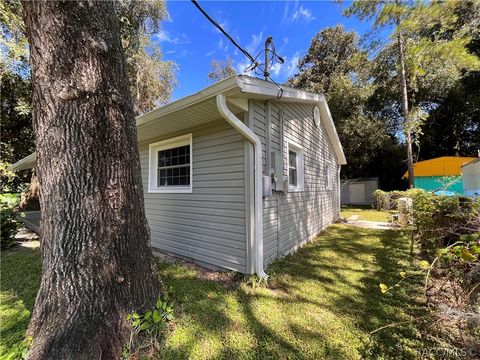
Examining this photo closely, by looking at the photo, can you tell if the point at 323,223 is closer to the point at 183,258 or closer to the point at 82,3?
the point at 183,258

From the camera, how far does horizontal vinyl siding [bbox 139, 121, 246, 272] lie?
4.07 meters

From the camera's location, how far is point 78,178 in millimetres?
2084

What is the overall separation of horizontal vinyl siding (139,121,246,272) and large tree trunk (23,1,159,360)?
2132 mm

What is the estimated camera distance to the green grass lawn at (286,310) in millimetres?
2387

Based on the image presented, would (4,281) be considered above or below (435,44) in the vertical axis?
below

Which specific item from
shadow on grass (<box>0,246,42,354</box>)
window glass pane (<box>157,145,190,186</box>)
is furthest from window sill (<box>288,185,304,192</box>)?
shadow on grass (<box>0,246,42,354</box>)

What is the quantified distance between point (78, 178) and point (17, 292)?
10.2 ft

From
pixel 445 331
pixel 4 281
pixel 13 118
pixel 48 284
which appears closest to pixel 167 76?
pixel 13 118

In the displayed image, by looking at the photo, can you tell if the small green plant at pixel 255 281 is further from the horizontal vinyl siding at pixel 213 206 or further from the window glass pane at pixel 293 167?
the window glass pane at pixel 293 167

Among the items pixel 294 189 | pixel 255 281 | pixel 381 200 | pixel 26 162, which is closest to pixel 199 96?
pixel 255 281

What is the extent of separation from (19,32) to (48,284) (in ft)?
35.1

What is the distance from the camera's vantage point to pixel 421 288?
11.7ft

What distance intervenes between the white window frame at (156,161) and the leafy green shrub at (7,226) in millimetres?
3984

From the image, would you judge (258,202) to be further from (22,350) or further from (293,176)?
(22,350)
